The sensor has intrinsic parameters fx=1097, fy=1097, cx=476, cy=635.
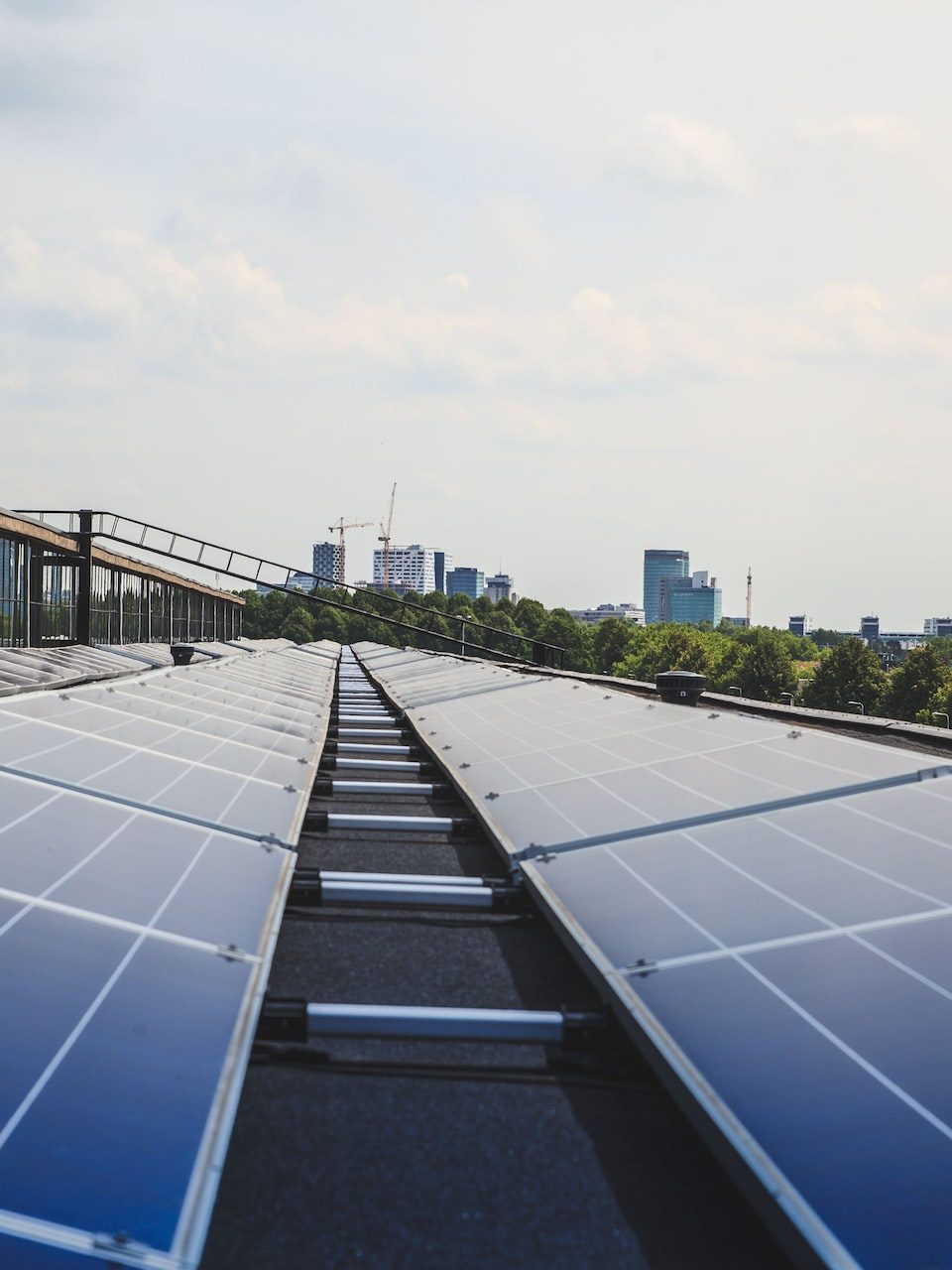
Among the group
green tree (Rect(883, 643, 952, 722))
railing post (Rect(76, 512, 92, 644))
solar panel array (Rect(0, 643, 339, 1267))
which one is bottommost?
green tree (Rect(883, 643, 952, 722))

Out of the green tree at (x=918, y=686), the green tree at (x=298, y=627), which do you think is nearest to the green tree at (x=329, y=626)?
the green tree at (x=298, y=627)

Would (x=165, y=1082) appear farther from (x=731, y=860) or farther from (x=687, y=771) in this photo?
(x=687, y=771)

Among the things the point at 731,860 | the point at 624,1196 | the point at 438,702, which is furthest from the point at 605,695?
the point at 624,1196

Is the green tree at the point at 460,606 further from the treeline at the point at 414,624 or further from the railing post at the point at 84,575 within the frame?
the railing post at the point at 84,575

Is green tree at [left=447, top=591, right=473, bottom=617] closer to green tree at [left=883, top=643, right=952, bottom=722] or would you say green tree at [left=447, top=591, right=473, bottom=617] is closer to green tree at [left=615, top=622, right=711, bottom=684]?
green tree at [left=615, top=622, right=711, bottom=684]

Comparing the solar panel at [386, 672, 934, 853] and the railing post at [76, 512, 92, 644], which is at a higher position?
the railing post at [76, 512, 92, 644]

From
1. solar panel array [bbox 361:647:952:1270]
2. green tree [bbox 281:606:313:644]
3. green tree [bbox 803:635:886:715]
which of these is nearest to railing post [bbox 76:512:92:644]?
solar panel array [bbox 361:647:952:1270]

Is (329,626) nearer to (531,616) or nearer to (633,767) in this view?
(531,616)

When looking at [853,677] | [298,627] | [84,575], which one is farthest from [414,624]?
[84,575]
